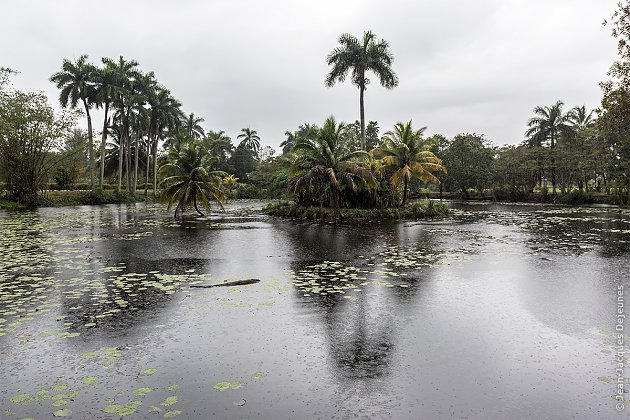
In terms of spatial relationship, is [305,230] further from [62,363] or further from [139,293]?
[62,363]

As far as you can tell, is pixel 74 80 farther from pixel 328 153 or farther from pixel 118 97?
pixel 328 153

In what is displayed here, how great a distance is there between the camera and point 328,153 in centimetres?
2156

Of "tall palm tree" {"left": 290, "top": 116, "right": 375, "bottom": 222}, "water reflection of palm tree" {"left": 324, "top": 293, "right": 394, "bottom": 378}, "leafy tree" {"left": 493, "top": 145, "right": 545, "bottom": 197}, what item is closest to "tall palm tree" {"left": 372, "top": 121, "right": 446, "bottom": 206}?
"tall palm tree" {"left": 290, "top": 116, "right": 375, "bottom": 222}

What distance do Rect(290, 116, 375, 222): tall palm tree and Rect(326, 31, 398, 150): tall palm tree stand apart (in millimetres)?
12610

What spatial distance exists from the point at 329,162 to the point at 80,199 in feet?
102

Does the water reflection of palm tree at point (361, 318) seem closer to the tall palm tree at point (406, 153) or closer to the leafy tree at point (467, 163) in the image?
the tall palm tree at point (406, 153)

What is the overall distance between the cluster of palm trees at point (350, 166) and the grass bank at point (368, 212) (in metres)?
0.77

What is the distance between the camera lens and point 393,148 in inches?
1085

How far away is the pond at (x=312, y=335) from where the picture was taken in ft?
12.8

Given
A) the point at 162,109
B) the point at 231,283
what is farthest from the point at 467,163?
the point at 231,283

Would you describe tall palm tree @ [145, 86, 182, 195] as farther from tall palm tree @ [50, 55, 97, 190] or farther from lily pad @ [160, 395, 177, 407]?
lily pad @ [160, 395, 177, 407]

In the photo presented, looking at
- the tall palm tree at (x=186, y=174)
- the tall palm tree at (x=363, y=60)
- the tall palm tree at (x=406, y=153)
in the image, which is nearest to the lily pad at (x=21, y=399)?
the tall palm tree at (x=186, y=174)

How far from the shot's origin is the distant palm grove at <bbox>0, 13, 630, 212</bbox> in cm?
2205

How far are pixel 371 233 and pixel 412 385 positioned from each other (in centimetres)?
1286
